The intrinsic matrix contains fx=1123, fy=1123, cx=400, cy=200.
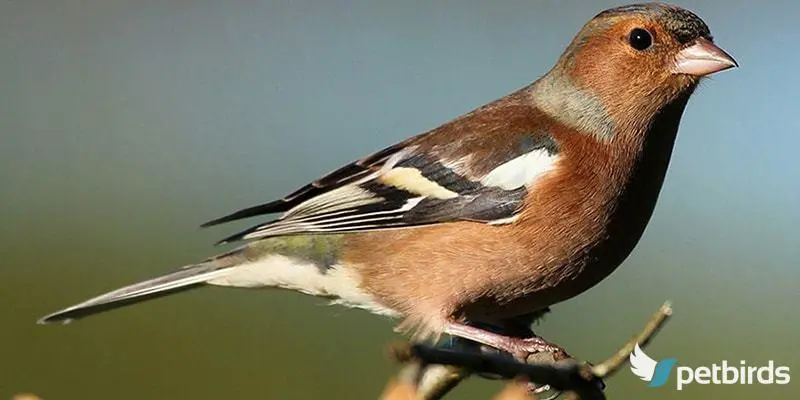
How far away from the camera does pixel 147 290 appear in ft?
6.88

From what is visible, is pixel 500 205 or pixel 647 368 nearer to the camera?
pixel 647 368

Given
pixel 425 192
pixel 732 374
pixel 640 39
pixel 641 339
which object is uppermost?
pixel 640 39

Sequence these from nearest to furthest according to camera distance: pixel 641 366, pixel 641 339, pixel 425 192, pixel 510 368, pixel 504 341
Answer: pixel 510 368 → pixel 641 339 → pixel 641 366 → pixel 504 341 → pixel 425 192

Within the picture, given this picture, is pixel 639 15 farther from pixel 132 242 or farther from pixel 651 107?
pixel 132 242

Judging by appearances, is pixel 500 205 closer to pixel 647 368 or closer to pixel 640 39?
pixel 640 39

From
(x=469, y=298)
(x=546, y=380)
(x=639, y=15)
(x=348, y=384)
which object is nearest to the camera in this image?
(x=546, y=380)

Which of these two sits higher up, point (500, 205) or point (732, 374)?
point (500, 205)

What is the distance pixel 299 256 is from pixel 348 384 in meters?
0.30

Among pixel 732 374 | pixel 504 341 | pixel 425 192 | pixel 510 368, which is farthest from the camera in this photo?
pixel 732 374

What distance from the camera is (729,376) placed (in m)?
2.28

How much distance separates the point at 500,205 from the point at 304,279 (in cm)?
42

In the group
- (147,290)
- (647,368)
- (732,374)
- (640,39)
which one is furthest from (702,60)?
(147,290)

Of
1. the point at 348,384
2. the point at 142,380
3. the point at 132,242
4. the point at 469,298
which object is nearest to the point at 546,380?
the point at 469,298

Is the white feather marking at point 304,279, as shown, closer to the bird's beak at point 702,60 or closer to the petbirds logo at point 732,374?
the petbirds logo at point 732,374
